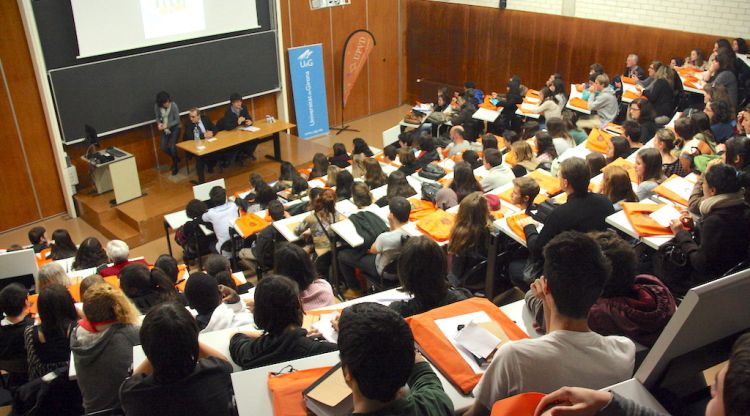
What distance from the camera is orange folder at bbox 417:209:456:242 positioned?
496 centimetres

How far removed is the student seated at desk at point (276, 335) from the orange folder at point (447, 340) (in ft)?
1.41

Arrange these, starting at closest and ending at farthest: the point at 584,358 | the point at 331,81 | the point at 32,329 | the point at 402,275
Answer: the point at 584,358
the point at 402,275
the point at 32,329
the point at 331,81

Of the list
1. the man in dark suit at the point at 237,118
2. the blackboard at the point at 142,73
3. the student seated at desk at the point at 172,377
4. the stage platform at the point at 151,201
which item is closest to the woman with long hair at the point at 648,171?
the student seated at desk at the point at 172,377

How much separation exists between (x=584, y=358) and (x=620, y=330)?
1.87 ft

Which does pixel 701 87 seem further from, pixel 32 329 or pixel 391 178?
pixel 32 329

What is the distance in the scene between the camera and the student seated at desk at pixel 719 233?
11.9ft

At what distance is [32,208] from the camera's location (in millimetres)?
8000

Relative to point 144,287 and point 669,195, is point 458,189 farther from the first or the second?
point 144,287

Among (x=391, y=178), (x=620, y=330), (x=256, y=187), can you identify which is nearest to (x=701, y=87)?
(x=391, y=178)

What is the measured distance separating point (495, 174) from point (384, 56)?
265 inches

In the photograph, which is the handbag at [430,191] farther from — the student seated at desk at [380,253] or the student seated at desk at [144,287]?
the student seated at desk at [144,287]

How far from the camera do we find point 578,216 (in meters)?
4.13

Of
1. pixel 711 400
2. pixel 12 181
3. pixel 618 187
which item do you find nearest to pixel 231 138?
pixel 12 181

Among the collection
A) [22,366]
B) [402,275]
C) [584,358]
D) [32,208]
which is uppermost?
[584,358]
